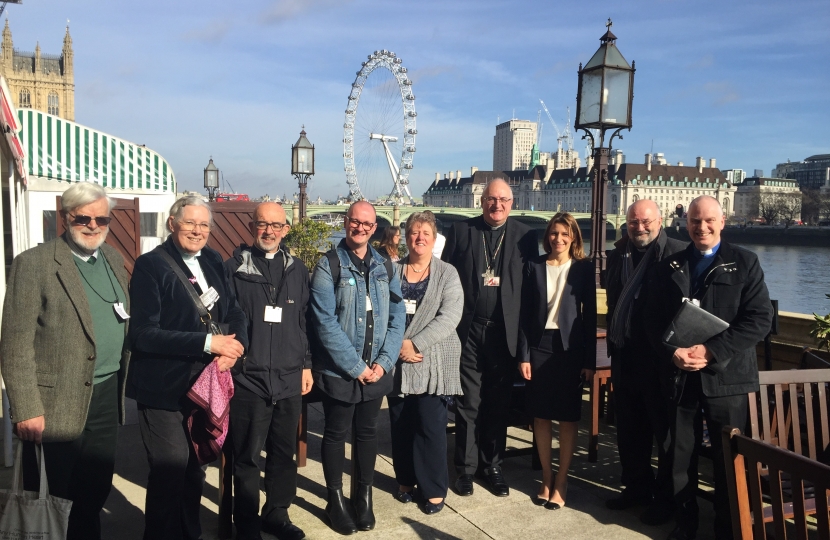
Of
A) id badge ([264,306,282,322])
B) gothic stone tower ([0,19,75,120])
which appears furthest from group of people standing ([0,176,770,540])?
gothic stone tower ([0,19,75,120])

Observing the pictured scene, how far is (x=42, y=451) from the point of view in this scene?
248cm

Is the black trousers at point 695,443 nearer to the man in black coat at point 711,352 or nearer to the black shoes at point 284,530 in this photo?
the man in black coat at point 711,352

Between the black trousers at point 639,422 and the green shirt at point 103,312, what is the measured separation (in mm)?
2460

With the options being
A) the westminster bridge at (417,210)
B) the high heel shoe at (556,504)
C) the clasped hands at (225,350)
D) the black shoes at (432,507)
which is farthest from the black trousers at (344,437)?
the westminster bridge at (417,210)

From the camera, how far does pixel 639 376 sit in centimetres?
350

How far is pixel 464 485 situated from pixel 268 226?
5.91 feet

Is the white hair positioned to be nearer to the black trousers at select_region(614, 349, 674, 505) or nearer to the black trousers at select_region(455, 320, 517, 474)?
the black trousers at select_region(455, 320, 517, 474)

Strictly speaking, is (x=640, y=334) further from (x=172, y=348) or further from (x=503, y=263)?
(x=172, y=348)

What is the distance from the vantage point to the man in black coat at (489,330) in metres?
3.85

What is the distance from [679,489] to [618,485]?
732 mm

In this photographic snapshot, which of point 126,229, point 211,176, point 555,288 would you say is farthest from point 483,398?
point 211,176

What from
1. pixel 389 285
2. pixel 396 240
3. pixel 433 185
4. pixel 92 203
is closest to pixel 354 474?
pixel 389 285

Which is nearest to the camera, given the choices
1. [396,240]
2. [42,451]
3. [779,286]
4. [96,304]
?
[42,451]

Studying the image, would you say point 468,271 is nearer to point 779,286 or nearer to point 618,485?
point 618,485
